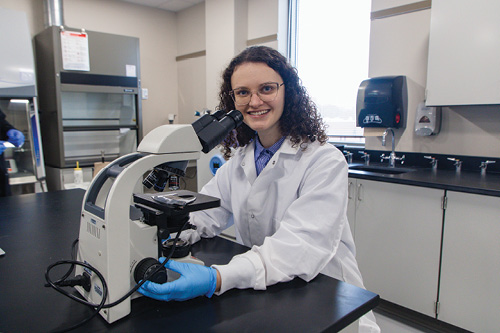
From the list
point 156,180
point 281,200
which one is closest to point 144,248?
point 156,180

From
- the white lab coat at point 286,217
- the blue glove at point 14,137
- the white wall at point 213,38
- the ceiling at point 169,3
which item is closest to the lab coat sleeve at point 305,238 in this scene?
the white lab coat at point 286,217

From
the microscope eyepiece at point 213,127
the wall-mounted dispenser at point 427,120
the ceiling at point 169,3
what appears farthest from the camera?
the ceiling at point 169,3

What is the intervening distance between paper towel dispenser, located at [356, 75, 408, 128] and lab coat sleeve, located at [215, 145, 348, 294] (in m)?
1.65

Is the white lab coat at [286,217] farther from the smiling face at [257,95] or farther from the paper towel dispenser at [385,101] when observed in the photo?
the paper towel dispenser at [385,101]

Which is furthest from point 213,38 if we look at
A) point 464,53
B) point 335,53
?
point 464,53

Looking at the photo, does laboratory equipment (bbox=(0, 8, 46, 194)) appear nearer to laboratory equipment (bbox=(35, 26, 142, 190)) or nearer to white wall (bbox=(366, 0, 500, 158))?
laboratory equipment (bbox=(35, 26, 142, 190))

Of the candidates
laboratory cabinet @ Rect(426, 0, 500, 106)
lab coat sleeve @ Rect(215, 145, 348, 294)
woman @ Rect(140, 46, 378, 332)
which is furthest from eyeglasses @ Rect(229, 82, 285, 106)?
laboratory cabinet @ Rect(426, 0, 500, 106)

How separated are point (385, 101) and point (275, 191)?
5.69 ft

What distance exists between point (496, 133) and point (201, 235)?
2.12m

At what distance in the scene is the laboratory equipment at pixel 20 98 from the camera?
2.61 metres

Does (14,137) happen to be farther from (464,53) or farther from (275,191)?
(464,53)

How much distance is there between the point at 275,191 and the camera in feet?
3.84

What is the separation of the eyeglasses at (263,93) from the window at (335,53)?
1729mm

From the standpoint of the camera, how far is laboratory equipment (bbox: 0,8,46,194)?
2.61 metres
